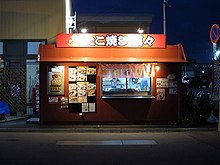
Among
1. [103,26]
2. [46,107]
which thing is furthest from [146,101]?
[103,26]

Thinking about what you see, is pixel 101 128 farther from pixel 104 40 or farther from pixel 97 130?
pixel 104 40

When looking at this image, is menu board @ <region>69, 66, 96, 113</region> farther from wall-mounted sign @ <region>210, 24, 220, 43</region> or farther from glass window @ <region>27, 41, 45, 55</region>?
glass window @ <region>27, 41, 45, 55</region>

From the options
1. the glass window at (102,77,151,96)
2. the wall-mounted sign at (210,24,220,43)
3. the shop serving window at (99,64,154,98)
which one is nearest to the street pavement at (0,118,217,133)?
the shop serving window at (99,64,154,98)

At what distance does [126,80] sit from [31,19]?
7.15 m

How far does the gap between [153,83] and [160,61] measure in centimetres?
103

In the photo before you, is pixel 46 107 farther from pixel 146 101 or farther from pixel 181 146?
pixel 181 146

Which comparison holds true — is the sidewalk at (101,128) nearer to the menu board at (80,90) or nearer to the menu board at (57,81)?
the menu board at (80,90)

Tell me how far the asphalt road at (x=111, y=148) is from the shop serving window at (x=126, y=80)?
2.28 metres

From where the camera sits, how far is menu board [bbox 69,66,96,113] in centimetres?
1512

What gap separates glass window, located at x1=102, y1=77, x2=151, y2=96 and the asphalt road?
228cm

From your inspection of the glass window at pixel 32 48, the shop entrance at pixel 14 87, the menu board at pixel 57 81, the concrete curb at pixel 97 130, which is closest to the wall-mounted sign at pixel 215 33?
the concrete curb at pixel 97 130

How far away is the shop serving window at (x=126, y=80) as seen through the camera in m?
15.2

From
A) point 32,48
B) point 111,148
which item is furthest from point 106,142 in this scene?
point 32,48

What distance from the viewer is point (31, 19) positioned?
64.5ft
